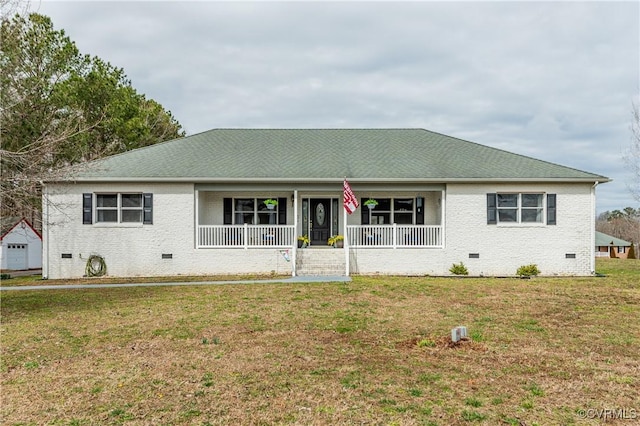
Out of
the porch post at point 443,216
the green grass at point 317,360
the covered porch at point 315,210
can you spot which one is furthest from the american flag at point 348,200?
the green grass at point 317,360

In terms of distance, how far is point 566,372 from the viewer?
5590 millimetres

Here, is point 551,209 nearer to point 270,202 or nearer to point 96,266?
point 270,202

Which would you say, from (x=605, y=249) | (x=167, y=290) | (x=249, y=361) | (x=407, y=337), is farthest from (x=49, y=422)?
(x=605, y=249)

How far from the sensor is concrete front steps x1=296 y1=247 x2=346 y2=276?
53.2 feet

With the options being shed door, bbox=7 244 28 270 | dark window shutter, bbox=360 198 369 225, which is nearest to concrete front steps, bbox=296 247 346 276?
dark window shutter, bbox=360 198 369 225

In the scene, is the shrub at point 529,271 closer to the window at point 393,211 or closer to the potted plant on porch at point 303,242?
→ the window at point 393,211

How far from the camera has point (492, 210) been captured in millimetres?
16594

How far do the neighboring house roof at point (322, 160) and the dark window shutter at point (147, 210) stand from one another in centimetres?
74

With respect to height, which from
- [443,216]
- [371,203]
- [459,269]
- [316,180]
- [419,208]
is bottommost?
[459,269]

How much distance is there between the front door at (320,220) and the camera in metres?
18.4

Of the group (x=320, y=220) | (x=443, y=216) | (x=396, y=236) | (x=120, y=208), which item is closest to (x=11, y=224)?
(x=120, y=208)

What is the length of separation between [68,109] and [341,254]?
16.4 meters

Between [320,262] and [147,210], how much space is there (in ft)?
21.9

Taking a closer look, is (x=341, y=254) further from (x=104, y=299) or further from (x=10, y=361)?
(x=10, y=361)
